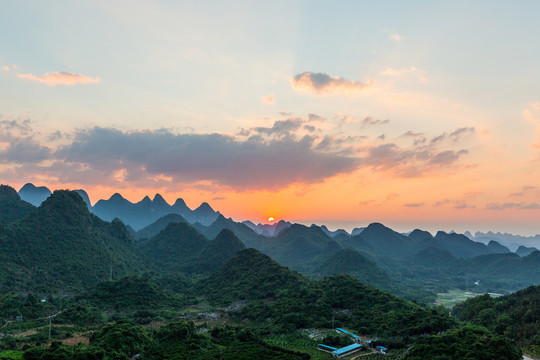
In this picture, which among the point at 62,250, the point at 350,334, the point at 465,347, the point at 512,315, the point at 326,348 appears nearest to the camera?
the point at 465,347

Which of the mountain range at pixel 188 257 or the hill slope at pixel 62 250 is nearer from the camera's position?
the hill slope at pixel 62 250

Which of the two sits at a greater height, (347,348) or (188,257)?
(188,257)

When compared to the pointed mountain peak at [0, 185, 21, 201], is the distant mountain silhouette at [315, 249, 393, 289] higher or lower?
lower

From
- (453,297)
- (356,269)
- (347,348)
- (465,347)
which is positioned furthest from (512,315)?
(356,269)

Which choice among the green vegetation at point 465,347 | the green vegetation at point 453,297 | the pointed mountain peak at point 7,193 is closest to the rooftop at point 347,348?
the green vegetation at point 465,347

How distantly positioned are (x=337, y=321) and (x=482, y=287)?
113m

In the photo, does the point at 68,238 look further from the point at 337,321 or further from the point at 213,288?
the point at 337,321

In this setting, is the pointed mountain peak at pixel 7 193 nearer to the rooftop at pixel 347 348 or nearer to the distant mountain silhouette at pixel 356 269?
the distant mountain silhouette at pixel 356 269

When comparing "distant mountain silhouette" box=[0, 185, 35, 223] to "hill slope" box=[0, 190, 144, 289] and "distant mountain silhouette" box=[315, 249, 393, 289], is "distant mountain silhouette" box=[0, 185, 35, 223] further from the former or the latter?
"distant mountain silhouette" box=[315, 249, 393, 289]

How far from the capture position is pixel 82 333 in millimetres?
49406

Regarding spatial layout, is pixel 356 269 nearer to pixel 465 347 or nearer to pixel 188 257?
pixel 188 257

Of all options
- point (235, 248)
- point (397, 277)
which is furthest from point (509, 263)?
point (235, 248)

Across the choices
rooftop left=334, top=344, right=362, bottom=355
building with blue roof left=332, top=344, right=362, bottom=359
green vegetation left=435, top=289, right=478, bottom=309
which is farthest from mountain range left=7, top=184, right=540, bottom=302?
rooftop left=334, top=344, right=362, bottom=355

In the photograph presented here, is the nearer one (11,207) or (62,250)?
(62,250)
